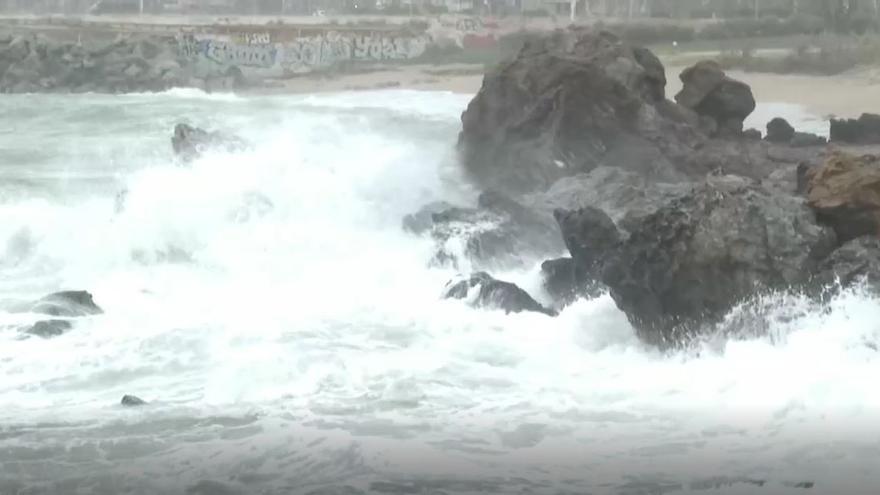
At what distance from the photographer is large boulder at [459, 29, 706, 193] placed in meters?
5.46

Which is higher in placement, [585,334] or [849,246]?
[849,246]

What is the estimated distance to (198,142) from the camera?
6359 millimetres

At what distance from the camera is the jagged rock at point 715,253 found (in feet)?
13.8

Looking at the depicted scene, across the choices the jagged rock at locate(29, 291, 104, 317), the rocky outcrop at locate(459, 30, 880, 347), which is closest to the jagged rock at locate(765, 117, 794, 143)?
the rocky outcrop at locate(459, 30, 880, 347)

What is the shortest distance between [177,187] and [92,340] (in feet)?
7.02

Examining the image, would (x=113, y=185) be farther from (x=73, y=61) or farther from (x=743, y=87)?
(x=743, y=87)

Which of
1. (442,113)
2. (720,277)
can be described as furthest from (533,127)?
(720,277)

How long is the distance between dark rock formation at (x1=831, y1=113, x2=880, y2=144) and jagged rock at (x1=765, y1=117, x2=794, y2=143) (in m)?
0.22

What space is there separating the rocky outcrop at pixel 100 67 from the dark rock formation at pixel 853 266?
9.29 ft

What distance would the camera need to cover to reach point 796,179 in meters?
4.86

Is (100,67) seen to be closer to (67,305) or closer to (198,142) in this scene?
(198,142)

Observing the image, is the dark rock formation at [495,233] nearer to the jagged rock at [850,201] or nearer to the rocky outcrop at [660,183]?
the rocky outcrop at [660,183]

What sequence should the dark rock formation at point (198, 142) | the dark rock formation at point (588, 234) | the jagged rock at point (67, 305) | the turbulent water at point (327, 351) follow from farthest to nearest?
the dark rock formation at point (198, 142), the dark rock formation at point (588, 234), the jagged rock at point (67, 305), the turbulent water at point (327, 351)

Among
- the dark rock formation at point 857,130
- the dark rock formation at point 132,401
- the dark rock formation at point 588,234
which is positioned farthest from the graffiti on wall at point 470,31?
the dark rock formation at point 132,401
